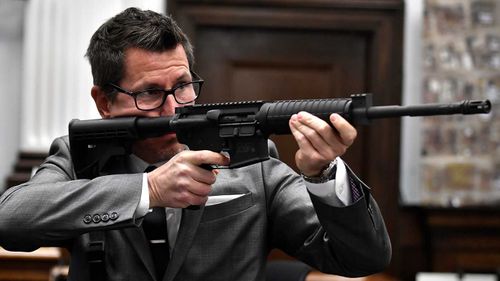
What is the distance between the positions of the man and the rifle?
47mm

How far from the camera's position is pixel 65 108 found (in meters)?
4.82

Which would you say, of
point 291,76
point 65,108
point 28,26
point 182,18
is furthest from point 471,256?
point 28,26

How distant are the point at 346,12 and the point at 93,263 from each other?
3.64 m

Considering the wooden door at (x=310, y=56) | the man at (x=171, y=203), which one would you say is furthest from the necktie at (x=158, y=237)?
the wooden door at (x=310, y=56)

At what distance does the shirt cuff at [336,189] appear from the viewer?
167 cm

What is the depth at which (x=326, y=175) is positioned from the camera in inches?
65.5

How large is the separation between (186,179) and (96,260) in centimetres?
36

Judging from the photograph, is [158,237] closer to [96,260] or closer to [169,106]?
[96,260]

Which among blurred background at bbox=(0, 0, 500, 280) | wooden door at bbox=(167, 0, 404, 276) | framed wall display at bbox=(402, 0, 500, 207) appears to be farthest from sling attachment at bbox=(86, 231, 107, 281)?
framed wall display at bbox=(402, 0, 500, 207)

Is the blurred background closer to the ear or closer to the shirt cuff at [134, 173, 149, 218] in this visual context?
the ear

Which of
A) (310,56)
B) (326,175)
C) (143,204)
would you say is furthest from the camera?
(310,56)

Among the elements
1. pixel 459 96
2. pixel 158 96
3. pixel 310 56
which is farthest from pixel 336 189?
pixel 310 56

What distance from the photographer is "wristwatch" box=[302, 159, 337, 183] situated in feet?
5.43

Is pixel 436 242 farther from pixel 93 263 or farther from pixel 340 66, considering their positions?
pixel 93 263
